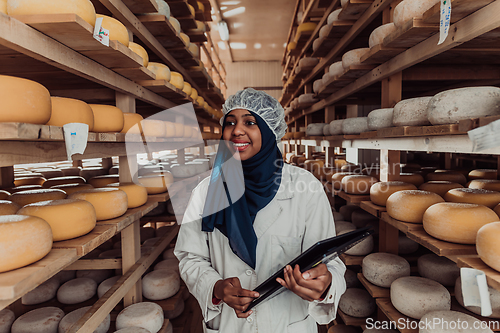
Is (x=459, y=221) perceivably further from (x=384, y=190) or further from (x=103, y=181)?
(x=103, y=181)

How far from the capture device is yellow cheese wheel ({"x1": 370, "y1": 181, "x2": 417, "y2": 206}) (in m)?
1.94

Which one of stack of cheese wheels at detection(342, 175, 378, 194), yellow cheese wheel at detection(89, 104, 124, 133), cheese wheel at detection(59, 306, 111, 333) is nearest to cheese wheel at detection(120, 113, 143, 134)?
yellow cheese wheel at detection(89, 104, 124, 133)

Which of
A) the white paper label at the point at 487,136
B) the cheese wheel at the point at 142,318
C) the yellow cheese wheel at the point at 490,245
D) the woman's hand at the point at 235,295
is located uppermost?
the white paper label at the point at 487,136

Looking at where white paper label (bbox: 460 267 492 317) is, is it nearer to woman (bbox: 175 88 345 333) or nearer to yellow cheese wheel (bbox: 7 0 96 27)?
woman (bbox: 175 88 345 333)

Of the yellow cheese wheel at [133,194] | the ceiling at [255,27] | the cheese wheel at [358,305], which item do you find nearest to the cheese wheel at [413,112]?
the cheese wheel at [358,305]

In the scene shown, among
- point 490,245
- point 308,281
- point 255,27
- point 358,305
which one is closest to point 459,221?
point 490,245

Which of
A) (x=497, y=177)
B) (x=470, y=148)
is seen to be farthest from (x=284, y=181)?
(x=497, y=177)

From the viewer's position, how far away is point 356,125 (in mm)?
2359

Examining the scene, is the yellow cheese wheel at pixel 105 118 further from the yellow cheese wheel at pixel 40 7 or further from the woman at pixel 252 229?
the woman at pixel 252 229

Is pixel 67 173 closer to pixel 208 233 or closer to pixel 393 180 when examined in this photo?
pixel 208 233

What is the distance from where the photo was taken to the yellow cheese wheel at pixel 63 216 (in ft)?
3.80

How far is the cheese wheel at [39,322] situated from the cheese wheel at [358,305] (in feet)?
6.33

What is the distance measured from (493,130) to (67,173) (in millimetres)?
3681

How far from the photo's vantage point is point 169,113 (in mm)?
3305
